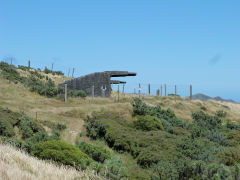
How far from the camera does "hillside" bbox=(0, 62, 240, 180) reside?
15734 millimetres

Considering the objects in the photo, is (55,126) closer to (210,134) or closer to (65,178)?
(210,134)

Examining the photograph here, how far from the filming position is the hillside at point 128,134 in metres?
15.7

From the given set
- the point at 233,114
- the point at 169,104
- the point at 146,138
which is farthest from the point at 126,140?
the point at 233,114

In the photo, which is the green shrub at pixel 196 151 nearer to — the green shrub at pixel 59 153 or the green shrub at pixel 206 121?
Result: the green shrub at pixel 59 153

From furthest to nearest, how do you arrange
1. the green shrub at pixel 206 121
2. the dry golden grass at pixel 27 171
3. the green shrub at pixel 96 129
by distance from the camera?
the green shrub at pixel 206 121 < the green shrub at pixel 96 129 < the dry golden grass at pixel 27 171

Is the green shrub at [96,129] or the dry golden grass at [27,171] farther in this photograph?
the green shrub at [96,129]

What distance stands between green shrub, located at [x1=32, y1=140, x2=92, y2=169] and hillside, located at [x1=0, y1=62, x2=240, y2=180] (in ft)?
0.22

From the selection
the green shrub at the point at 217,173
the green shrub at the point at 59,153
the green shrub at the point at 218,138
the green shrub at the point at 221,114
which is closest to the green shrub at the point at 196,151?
the green shrub at the point at 218,138

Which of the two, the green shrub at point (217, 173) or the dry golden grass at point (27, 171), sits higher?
→ the dry golden grass at point (27, 171)

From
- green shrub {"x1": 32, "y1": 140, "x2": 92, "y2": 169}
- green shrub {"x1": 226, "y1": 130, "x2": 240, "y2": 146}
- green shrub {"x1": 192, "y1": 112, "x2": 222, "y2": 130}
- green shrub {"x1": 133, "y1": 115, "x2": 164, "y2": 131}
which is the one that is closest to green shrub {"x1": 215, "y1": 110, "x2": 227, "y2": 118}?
green shrub {"x1": 192, "y1": 112, "x2": 222, "y2": 130}

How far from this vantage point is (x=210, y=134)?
2544cm

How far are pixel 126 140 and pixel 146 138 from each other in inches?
53.8

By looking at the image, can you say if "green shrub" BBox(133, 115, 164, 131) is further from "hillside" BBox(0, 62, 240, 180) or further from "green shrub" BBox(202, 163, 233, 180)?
"green shrub" BBox(202, 163, 233, 180)

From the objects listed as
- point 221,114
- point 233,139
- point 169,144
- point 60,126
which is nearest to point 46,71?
point 221,114
